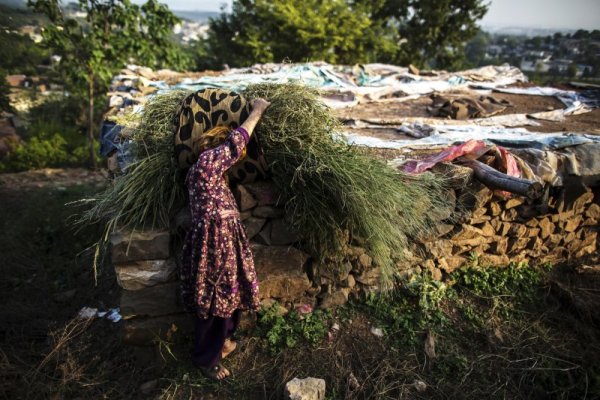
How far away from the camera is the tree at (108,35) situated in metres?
6.86

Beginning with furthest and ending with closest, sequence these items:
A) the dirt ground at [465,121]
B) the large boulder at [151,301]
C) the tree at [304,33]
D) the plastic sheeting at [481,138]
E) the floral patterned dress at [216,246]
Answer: the tree at [304,33]
the dirt ground at [465,121]
the plastic sheeting at [481,138]
the large boulder at [151,301]
the floral patterned dress at [216,246]

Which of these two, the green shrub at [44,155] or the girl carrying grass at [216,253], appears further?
the green shrub at [44,155]

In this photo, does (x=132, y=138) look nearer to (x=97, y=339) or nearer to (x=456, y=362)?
(x=97, y=339)

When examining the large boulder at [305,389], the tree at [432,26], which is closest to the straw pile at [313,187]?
the large boulder at [305,389]

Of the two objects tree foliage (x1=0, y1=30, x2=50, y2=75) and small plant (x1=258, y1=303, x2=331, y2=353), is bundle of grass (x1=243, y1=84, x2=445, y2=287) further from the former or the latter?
tree foliage (x1=0, y1=30, x2=50, y2=75)

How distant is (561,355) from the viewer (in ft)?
9.55

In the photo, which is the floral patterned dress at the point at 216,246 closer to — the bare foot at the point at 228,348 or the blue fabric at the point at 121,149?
the bare foot at the point at 228,348

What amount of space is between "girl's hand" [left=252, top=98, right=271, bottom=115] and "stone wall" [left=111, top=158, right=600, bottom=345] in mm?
506

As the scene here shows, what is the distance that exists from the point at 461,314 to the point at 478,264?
55cm

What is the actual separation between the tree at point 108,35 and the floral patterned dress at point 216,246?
19.2 ft

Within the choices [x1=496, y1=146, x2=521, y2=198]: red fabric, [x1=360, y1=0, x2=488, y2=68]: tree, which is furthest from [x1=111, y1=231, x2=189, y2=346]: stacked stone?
[x1=360, y1=0, x2=488, y2=68]: tree

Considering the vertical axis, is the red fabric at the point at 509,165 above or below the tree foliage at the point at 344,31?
below

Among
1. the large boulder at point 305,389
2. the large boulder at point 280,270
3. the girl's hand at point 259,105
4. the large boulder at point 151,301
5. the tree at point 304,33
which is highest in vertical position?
the tree at point 304,33

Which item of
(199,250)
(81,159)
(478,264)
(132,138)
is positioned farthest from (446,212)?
(81,159)
